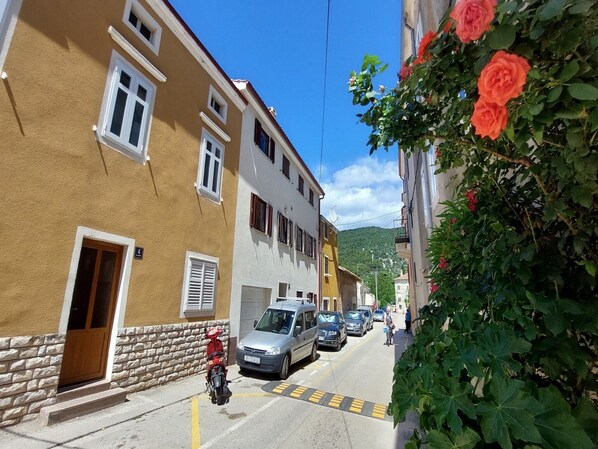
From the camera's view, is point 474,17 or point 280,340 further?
point 280,340

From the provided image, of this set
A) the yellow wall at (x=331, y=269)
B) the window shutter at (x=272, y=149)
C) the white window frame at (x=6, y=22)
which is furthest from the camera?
the yellow wall at (x=331, y=269)

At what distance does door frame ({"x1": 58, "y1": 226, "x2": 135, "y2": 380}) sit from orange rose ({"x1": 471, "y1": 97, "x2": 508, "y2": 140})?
6.37 m

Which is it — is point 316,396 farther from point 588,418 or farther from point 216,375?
point 588,418

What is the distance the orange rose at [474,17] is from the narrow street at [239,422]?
5403 mm

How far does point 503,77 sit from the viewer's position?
37.6 inches

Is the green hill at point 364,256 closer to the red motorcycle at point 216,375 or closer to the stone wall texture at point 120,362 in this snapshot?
the stone wall texture at point 120,362

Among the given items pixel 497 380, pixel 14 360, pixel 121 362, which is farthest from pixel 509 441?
pixel 121 362

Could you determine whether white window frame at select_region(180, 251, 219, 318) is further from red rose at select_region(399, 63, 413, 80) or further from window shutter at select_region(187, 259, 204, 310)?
red rose at select_region(399, 63, 413, 80)

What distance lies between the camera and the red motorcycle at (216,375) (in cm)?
625

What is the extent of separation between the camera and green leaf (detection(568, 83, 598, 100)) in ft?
2.71

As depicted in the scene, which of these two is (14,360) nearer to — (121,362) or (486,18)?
(121,362)

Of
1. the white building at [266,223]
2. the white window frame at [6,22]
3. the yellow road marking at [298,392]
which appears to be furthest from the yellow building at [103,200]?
the yellow road marking at [298,392]

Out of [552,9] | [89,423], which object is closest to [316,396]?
[89,423]

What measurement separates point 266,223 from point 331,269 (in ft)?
43.9
